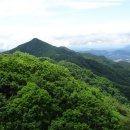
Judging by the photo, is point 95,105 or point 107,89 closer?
point 95,105

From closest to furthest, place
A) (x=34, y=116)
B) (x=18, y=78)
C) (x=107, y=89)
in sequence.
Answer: (x=34, y=116), (x=18, y=78), (x=107, y=89)

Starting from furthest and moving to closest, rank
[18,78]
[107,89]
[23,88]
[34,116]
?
[107,89] → [18,78] → [23,88] → [34,116]

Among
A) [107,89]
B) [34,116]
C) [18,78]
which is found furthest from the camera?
[107,89]

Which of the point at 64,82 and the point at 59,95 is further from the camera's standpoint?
the point at 64,82

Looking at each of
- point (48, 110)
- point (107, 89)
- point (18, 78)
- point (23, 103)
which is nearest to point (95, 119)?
point (48, 110)

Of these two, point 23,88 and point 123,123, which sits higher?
point 23,88

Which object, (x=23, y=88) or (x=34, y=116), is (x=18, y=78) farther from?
(x=34, y=116)

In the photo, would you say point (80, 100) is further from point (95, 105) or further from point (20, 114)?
point (20, 114)

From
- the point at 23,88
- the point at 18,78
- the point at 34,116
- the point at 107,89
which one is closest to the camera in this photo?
the point at 34,116

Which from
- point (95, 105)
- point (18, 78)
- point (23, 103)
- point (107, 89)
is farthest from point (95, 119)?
point (107, 89)
